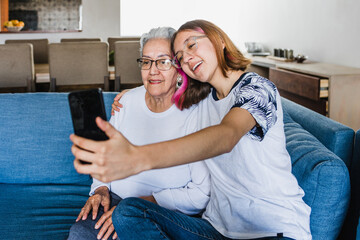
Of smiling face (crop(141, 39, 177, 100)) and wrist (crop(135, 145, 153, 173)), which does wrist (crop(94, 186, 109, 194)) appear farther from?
wrist (crop(135, 145, 153, 173))

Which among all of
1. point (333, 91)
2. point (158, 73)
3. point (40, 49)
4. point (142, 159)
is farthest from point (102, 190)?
point (40, 49)

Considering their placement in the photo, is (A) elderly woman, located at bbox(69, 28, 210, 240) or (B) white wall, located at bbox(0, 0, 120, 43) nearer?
(A) elderly woman, located at bbox(69, 28, 210, 240)

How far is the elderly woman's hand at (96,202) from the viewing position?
4.51 feet

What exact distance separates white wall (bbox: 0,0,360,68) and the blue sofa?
1.80 meters

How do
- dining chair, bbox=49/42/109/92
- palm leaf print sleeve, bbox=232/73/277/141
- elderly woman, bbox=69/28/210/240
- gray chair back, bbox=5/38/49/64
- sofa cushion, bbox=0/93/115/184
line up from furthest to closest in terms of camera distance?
gray chair back, bbox=5/38/49/64 → dining chair, bbox=49/42/109/92 → sofa cushion, bbox=0/93/115/184 → elderly woman, bbox=69/28/210/240 → palm leaf print sleeve, bbox=232/73/277/141

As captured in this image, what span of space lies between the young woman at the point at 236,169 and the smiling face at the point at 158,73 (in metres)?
0.15

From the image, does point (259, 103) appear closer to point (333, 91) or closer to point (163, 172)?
point (163, 172)

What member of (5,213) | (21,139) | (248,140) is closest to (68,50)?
(21,139)

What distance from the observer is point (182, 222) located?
1.18 m

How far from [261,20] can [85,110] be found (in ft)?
15.3

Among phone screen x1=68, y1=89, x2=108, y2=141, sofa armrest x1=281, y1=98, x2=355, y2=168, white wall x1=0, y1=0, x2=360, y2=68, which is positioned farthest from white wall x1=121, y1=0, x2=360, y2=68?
phone screen x1=68, y1=89, x2=108, y2=141

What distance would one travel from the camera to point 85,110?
76cm

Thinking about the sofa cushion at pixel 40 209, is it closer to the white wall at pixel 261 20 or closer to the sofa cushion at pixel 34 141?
the sofa cushion at pixel 34 141

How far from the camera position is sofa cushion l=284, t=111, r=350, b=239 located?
1158 mm
